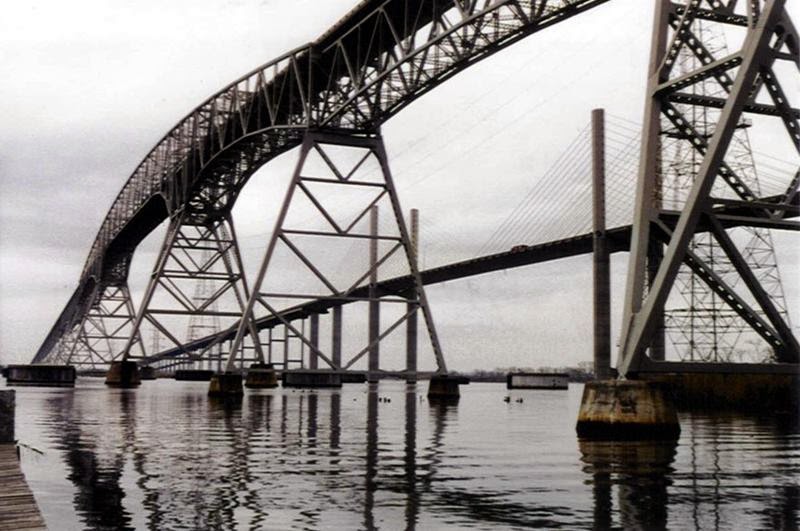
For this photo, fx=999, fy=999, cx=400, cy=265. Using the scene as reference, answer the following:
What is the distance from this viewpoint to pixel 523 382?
15262cm

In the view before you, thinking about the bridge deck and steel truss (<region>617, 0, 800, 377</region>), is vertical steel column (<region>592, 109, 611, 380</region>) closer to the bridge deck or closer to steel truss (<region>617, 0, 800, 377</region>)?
steel truss (<region>617, 0, 800, 377</region>)

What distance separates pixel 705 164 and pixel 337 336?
344 feet

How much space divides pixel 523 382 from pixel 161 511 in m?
143

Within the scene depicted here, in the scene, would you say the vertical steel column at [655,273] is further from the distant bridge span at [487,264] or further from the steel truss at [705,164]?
the steel truss at [705,164]

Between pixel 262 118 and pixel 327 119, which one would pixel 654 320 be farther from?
pixel 262 118

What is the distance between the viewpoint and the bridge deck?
8859 mm

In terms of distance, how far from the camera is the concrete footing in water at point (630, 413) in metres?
22.2

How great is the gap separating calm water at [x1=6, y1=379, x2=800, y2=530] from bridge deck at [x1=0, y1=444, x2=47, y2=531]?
80 cm

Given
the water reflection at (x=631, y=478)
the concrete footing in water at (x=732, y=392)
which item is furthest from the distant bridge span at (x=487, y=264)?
the water reflection at (x=631, y=478)

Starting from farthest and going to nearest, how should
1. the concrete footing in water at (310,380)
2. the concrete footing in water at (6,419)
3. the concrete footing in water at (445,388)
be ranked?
the concrete footing in water at (310,380), the concrete footing in water at (445,388), the concrete footing in water at (6,419)

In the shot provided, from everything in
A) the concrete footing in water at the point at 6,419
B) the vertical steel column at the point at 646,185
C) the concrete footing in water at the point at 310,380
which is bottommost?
the concrete footing in water at the point at 310,380

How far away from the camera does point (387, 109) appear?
46.7 m

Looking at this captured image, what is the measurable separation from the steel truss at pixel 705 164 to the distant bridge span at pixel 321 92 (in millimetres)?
1664

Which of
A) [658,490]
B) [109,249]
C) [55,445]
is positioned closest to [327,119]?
[55,445]
